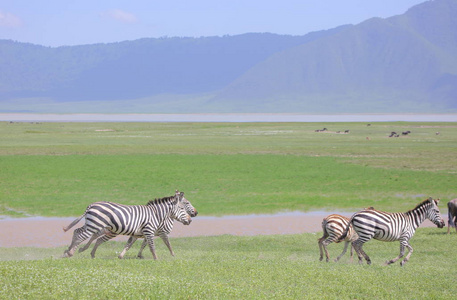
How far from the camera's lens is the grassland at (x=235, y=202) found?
35.2 feet

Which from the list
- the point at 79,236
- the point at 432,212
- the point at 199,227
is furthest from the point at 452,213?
the point at 79,236

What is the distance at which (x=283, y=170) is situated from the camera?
34312 millimetres

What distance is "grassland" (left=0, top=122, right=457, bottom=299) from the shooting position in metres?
10.7

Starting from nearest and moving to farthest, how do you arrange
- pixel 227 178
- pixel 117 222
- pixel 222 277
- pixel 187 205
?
pixel 222 277 < pixel 117 222 < pixel 187 205 < pixel 227 178

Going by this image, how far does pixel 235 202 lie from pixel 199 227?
4347 millimetres

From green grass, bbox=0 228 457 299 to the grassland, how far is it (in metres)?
0.03

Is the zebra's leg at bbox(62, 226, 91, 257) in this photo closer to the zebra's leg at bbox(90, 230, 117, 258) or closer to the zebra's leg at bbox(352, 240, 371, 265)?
the zebra's leg at bbox(90, 230, 117, 258)

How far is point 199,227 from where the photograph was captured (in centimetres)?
2105

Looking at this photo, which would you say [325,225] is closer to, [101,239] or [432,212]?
[432,212]

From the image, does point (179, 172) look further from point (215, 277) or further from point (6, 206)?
point (215, 277)

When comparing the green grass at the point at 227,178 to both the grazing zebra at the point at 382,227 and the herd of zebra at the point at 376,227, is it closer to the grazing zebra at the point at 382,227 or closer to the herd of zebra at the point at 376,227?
the herd of zebra at the point at 376,227

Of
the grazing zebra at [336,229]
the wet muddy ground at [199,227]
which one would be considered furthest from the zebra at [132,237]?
the wet muddy ground at [199,227]

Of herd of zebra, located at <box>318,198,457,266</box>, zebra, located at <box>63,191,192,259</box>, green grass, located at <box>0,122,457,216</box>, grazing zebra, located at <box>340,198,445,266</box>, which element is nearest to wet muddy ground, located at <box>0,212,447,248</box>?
green grass, located at <box>0,122,457,216</box>

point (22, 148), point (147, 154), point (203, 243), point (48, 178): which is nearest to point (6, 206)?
point (48, 178)
